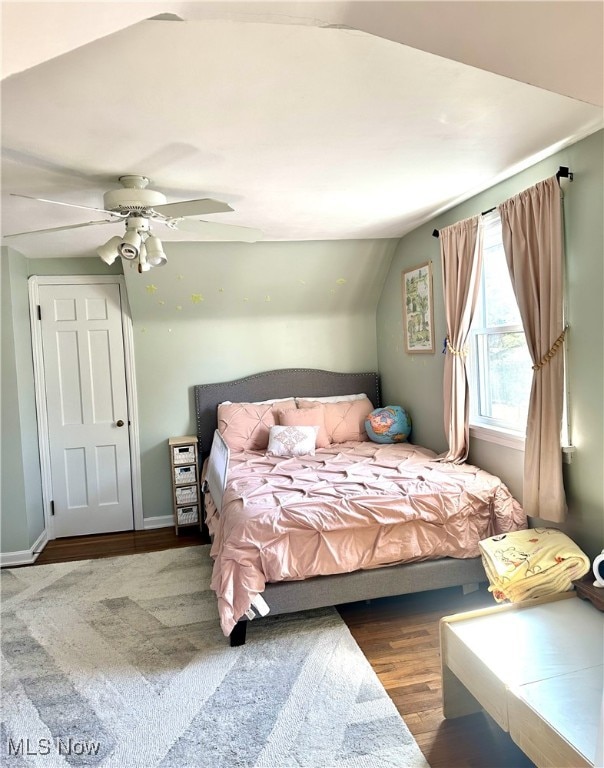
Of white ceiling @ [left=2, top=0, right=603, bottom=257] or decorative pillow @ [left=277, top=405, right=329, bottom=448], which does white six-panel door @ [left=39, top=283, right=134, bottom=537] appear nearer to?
white ceiling @ [left=2, top=0, right=603, bottom=257]

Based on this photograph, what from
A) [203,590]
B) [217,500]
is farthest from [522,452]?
[203,590]

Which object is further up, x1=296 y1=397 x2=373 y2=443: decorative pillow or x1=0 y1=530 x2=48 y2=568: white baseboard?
x1=296 y1=397 x2=373 y2=443: decorative pillow

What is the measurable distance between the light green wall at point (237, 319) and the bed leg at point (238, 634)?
7.21 feet

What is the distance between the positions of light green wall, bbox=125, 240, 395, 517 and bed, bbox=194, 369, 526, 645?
159cm

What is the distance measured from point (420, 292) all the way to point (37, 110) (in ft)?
9.47

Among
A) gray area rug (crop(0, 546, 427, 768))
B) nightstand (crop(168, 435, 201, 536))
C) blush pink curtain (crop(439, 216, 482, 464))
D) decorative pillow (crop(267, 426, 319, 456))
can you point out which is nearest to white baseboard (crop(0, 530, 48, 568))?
gray area rug (crop(0, 546, 427, 768))

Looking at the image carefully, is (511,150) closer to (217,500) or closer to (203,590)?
(217,500)

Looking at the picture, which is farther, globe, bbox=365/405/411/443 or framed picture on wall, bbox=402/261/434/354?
globe, bbox=365/405/411/443

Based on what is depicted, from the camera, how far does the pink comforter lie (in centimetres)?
252

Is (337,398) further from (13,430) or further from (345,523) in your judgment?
(13,430)

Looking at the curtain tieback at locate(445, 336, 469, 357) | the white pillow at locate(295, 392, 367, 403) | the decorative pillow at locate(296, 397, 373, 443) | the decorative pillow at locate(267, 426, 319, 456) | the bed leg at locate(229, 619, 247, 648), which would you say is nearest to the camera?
the bed leg at locate(229, 619, 247, 648)

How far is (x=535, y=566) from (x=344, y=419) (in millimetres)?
2324

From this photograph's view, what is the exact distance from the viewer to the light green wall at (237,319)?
4285 mm

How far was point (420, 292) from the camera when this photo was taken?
3994 mm
